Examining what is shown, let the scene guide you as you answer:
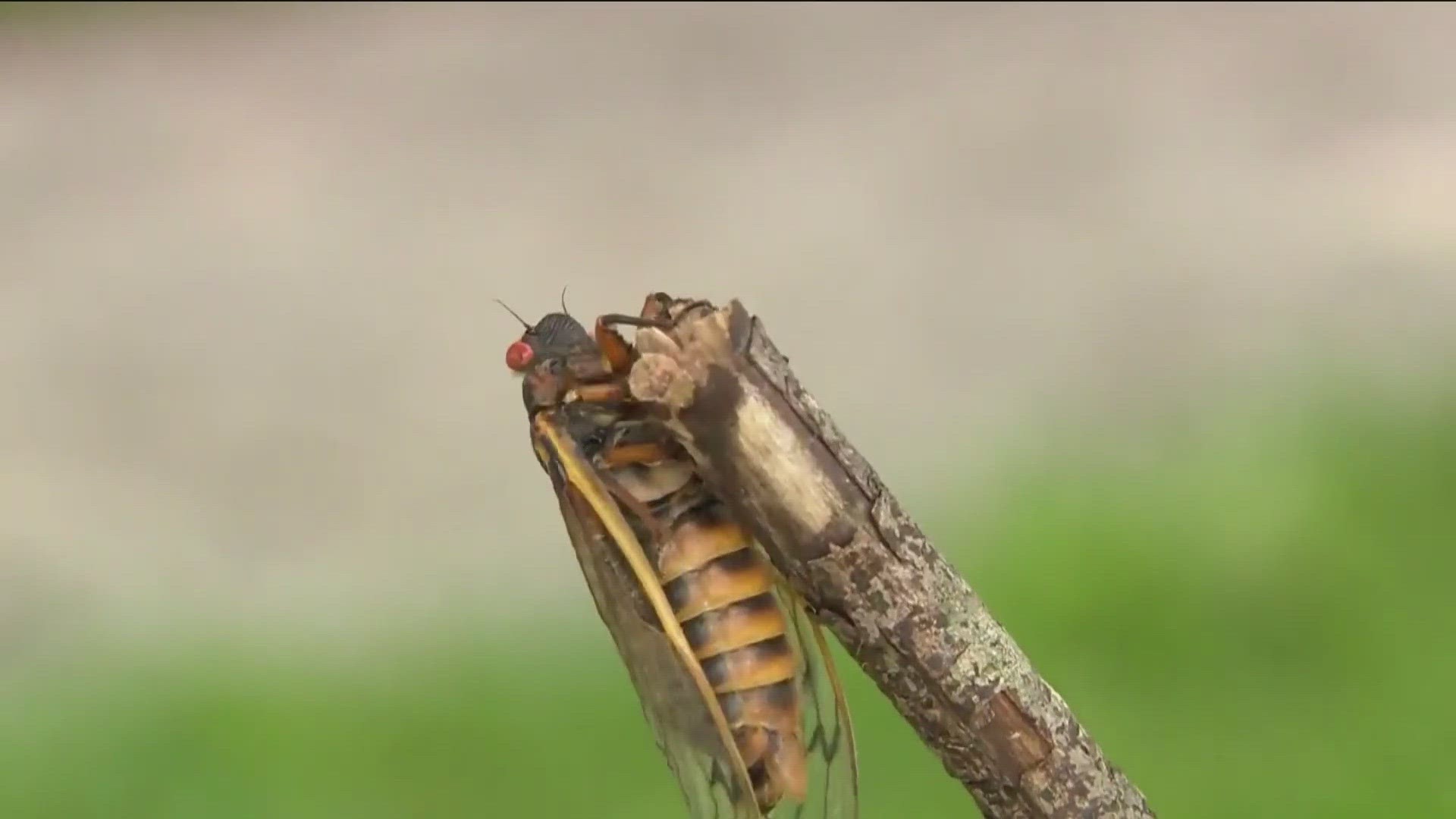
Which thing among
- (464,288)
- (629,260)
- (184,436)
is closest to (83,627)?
(184,436)

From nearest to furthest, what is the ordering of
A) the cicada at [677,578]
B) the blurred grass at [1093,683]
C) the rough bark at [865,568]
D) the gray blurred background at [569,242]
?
the rough bark at [865,568], the cicada at [677,578], the blurred grass at [1093,683], the gray blurred background at [569,242]

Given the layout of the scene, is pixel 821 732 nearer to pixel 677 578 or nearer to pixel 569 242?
pixel 677 578

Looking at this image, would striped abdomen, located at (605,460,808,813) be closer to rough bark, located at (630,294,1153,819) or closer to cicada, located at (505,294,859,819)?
cicada, located at (505,294,859,819)

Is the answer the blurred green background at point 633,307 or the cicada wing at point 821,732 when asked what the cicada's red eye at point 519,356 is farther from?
the blurred green background at point 633,307

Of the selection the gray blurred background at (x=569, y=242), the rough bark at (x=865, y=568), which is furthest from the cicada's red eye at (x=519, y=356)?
the gray blurred background at (x=569, y=242)

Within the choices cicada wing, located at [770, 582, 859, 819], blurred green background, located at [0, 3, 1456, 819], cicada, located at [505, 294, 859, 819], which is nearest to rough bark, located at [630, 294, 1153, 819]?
cicada, located at [505, 294, 859, 819]

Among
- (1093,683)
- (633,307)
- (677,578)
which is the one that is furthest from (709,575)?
(633,307)
